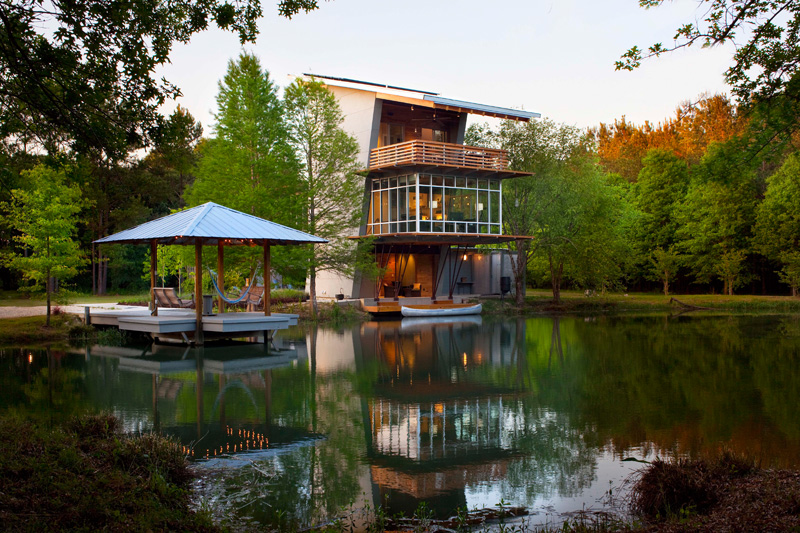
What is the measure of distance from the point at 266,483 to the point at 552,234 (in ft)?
94.0

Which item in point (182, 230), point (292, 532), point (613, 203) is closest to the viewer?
point (292, 532)

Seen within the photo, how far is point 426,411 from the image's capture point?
999cm

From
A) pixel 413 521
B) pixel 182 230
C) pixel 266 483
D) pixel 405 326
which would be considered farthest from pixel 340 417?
pixel 405 326

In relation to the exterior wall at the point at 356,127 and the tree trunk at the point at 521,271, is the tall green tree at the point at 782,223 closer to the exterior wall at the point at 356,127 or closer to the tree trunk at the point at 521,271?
the tree trunk at the point at 521,271

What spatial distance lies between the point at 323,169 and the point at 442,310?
8139 millimetres

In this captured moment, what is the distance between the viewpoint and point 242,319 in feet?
58.9

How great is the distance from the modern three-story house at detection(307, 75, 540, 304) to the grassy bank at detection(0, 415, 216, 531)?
22787 mm

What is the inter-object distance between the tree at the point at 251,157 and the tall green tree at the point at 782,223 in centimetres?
2689

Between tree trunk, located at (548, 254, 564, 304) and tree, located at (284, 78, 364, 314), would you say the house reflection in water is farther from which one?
tree trunk, located at (548, 254, 564, 304)

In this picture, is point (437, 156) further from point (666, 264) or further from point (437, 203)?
point (666, 264)

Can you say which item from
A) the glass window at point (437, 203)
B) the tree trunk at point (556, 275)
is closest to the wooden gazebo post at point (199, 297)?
the glass window at point (437, 203)

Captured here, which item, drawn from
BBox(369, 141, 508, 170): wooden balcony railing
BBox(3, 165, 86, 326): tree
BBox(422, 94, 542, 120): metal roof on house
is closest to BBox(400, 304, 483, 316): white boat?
BBox(369, 141, 508, 170): wooden balcony railing

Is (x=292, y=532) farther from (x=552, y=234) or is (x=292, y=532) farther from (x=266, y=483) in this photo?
(x=552, y=234)

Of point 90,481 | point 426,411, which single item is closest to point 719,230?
point 426,411
